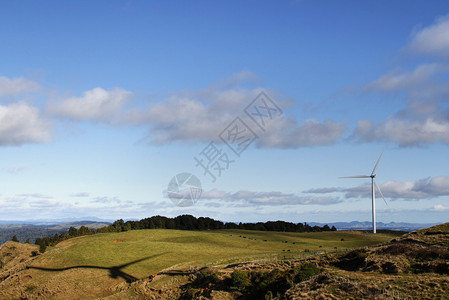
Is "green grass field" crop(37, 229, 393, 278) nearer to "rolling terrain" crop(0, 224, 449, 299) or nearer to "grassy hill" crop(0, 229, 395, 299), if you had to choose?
"grassy hill" crop(0, 229, 395, 299)

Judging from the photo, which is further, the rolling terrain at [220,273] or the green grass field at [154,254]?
the green grass field at [154,254]

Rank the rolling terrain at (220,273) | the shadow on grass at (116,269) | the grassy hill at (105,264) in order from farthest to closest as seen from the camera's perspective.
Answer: the shadow on grass at (116,269) → the grassy hill at (105,264) → the rolling terrain at (220,273)

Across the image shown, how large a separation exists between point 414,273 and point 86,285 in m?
52.0

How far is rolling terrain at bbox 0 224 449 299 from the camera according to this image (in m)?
37.1

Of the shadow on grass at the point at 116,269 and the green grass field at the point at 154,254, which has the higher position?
the green grass field at the point at 154,254

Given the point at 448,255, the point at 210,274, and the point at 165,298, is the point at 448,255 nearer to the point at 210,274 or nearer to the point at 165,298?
the point at 210,274

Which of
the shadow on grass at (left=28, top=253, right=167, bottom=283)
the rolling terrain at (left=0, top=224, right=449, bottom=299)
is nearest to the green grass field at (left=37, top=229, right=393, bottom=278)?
the rolling terrain at (left=0, top=224, right=449, bottom=299)

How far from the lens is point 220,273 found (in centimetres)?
5231

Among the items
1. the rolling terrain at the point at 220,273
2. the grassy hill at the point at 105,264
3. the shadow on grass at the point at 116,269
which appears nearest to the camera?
the rolling terrain at the point at 220,273

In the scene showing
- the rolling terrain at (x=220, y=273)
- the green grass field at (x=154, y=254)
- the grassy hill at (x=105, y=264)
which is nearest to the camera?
the rolling terrain at (x=220, y=273)

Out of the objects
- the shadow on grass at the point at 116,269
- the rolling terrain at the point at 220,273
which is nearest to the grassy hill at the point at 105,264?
the shadow on grass at the point at 116,269

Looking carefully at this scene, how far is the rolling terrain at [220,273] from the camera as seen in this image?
37062mm

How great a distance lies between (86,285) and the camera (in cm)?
6406

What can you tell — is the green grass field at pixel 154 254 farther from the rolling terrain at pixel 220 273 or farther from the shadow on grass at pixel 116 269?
the shadow on grass at pixel 116 269
